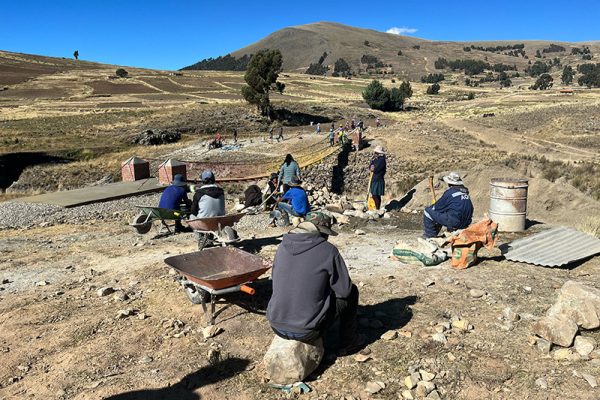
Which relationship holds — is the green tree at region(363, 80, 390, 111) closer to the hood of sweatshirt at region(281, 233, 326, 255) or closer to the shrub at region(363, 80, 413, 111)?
the shrub at region(363, 80, 413, 111)

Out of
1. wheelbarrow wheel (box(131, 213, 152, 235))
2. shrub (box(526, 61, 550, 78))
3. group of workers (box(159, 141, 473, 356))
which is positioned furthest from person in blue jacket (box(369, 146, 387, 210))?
A: shrub (box(526, 61, 550, 78))

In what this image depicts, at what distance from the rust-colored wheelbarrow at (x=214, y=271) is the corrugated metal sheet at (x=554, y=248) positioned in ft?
14.2

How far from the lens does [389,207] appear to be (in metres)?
14.3

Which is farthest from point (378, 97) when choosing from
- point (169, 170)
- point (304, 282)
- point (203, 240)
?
point (304, 282)

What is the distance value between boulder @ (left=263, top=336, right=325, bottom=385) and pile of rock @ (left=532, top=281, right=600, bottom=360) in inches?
94.7

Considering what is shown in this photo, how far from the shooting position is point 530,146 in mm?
29406

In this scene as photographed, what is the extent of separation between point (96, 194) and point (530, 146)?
26.0 m

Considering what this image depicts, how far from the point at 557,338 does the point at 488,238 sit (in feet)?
8.30

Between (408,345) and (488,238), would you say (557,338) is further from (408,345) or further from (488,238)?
(488,238)

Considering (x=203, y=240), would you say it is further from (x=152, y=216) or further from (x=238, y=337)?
(x=238, y=337)

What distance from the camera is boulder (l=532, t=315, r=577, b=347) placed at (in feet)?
15.0

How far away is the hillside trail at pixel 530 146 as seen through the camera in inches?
1034

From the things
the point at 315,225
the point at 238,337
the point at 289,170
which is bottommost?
the point at 238,337

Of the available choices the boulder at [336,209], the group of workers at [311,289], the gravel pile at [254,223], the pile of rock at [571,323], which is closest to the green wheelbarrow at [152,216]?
the gravel pile at [254,223]
